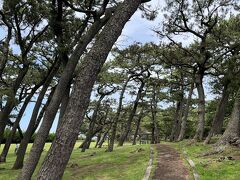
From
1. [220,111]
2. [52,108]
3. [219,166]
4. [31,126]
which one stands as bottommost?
[219,166]

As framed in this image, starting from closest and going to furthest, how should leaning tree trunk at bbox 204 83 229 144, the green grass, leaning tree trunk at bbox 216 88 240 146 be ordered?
1. the green grass
2. leaning tree trunk at bbox 216 88 240 146
3. leaning tree trunk at bbox 204 83 229 144

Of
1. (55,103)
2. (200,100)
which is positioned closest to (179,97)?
(200,100)

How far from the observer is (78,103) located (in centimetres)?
666

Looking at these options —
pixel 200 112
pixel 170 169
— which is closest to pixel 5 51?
pixel 170 169

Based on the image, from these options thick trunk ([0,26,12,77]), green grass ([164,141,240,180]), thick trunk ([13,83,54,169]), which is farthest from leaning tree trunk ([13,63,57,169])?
green grass ([164,141,240,180])

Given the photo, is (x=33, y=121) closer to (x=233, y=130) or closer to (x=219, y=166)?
(x=219, y=166)

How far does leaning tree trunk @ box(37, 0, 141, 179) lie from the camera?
6.25 meters

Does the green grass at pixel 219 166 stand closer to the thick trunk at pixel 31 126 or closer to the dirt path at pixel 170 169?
the dirt path at pixel 170 169

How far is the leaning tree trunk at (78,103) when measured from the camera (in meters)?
6.25

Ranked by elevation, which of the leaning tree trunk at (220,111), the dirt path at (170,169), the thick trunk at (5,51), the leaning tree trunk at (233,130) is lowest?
the dirt path at (170,169)

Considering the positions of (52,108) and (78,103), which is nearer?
(78,103)

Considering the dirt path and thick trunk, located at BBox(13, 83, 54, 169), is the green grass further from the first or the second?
thick trunk, located at BBox(13, 83, 54, 169)

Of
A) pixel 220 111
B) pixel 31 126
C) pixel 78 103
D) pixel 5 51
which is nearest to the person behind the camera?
pixel 78 103

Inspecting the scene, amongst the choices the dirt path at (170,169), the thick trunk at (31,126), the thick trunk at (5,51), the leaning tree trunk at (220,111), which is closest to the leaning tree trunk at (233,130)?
the dirt path at (170,169)
